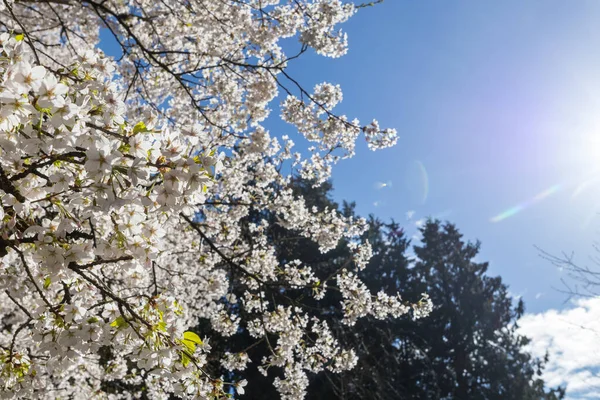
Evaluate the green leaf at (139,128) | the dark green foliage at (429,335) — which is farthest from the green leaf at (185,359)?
the dark green foliage at (429,335)

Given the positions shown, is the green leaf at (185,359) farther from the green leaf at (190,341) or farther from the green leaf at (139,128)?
the green leaf at (139,128)

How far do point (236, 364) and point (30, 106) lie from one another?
4.91 m

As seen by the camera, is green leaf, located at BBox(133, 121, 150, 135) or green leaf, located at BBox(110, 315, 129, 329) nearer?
green leaf, located at BBox(133, 121, 150, 135)

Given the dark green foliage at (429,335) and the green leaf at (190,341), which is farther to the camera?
the dark green foliage at (429,335)

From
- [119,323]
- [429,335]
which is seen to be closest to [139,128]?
[119,323]

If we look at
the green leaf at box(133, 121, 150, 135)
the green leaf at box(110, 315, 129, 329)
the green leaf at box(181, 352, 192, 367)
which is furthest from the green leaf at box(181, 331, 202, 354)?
the green leaf at box(133, 121, 150, 135)

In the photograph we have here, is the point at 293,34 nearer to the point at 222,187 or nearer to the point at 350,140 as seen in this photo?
the point at 350,140

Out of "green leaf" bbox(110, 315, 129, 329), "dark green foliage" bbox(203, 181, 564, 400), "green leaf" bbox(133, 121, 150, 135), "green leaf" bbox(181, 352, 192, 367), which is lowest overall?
"green leaf" bbox(181, 352, 192, 367)

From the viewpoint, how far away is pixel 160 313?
6.51 ft

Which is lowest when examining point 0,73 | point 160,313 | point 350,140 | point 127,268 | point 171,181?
point 160,313

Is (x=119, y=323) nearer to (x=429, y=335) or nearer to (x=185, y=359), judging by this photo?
(x=185, y=359)

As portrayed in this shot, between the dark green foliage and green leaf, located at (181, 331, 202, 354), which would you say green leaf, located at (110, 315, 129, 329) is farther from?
the dark green foliage

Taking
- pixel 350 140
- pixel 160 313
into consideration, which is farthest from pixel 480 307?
pixel 160 313

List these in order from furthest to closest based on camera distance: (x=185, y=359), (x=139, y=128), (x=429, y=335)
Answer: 1. (x=429, y=335)
2. (x=185, y=359)
3. (x=139, y=128)
